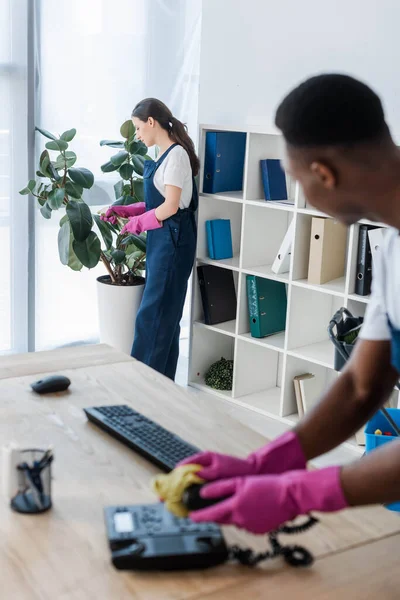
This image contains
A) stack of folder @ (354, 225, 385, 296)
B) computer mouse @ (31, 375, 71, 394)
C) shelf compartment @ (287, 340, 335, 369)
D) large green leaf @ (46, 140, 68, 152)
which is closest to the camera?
computer mouse @ (31, 375, 71, 394)

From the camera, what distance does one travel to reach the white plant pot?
14.1 feet

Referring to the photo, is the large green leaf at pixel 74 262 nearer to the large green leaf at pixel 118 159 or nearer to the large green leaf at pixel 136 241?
the large green leaf at pixel 136 241

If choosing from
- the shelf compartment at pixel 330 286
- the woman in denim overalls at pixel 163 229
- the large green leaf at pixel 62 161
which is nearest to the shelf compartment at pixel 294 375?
the shelf compartment at pixel 330 286

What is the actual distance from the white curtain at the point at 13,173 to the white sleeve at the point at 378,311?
3.37 metres

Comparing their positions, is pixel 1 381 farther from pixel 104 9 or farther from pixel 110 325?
pixel 104 9

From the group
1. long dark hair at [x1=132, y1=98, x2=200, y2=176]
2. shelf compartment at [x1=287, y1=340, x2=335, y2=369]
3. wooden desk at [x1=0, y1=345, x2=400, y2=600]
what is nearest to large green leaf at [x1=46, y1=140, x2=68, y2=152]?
long dark hair at [x1=132, y1=98, x2=200, y2=176]

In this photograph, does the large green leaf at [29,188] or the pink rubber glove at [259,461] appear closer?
the pink rubber glove at [259,461]

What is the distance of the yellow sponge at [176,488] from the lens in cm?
125

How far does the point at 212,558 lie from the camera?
1.27 m

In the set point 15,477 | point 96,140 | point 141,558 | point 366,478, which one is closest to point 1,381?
point 15,477

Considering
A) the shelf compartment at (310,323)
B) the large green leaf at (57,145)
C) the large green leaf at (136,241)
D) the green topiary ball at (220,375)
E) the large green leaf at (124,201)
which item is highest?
the large green leaf at (57,145)

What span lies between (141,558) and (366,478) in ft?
1.20

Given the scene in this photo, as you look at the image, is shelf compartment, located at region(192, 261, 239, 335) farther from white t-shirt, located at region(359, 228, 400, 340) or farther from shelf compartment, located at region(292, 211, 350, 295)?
white t-shirt, located at region(359, 228, 400, 340)

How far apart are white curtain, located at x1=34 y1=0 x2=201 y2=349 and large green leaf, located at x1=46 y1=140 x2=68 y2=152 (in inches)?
15.2
